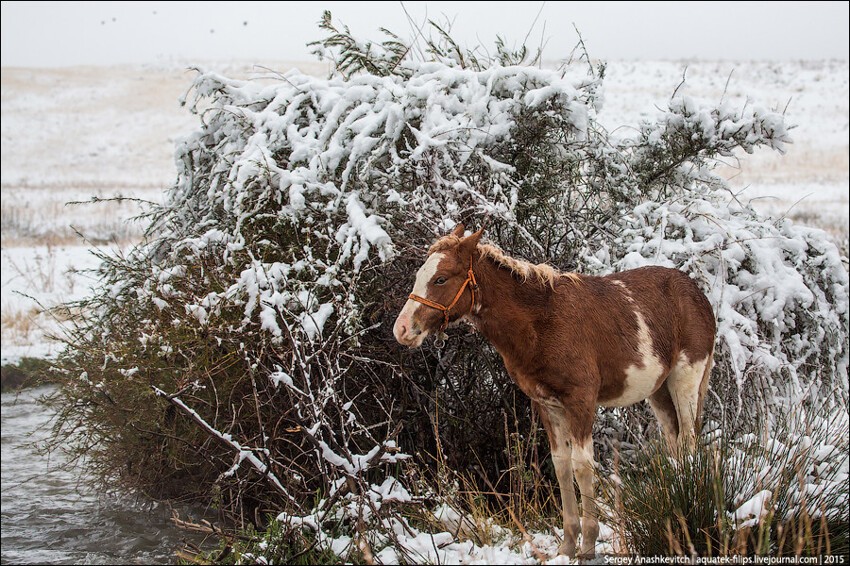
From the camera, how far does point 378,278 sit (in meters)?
5.61

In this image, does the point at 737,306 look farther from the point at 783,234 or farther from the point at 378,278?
the point at 378,278

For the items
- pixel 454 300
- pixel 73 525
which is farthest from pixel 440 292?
pixel 73 525

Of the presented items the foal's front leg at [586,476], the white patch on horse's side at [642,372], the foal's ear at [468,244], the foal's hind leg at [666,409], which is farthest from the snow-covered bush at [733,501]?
the foal's ear at [468,244]

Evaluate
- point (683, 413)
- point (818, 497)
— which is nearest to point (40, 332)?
point (683, 413)

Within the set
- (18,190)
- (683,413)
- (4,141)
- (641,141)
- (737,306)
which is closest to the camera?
(683,413)

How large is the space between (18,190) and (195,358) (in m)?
26.5

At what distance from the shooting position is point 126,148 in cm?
→ 3675

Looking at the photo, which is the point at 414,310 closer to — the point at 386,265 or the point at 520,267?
the point at 520,267

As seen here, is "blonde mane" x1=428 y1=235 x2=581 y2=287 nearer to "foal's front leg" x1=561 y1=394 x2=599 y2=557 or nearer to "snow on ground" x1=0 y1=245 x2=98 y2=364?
"foal's front leg" x1=561 y1=394 x2=599 y2=557

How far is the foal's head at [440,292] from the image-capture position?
3.71 meters

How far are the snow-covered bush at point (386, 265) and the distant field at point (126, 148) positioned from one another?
139cm

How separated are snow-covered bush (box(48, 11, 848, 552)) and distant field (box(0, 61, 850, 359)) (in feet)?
4.56

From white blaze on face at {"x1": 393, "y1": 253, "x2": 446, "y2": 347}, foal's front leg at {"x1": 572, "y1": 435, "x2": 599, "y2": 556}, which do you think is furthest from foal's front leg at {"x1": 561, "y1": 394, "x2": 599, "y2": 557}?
white blaze on face at {"x1": 393, "y1": 253, "x2": 446, "y2": 347}

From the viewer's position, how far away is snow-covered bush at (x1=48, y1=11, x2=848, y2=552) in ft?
17.4
